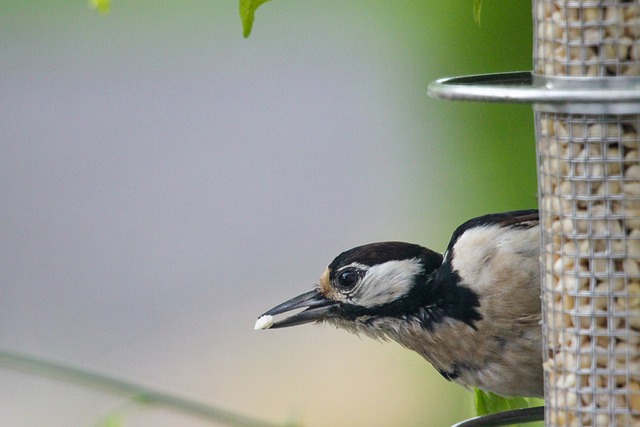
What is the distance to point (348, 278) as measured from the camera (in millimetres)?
2887

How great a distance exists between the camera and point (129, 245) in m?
9.38

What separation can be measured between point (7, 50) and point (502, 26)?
26.1 feet

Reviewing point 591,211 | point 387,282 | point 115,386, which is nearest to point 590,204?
point 591,211

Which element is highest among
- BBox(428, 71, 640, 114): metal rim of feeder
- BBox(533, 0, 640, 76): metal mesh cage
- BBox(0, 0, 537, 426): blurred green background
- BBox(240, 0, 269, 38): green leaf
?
BBox(240, 0, 269, 38): green leaf

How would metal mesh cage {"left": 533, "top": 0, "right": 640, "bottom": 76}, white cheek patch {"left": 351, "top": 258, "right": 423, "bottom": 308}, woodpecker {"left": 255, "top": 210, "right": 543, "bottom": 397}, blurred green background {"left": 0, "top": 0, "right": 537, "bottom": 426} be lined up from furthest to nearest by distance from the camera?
1. blurred green background {"left": 0, "top": 0, "right": 537, "bottom": 426}
2. white cheek patch {"left": 351, "top": 258, "right": 423, "bottom": 308}
3. woodpecker {"left": 255, "top": 210, "right": 543, "bottom": 397}
4. metal mesh cage {"left": 533, "top": 0, "right": 640, "bottom": 76}

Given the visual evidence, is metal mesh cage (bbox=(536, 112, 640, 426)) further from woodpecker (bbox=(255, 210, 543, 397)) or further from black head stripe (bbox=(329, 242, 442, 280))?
black head stripe (bbox=(329, 242, 442, 280))

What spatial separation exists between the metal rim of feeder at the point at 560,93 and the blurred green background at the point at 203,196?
13.6 ft

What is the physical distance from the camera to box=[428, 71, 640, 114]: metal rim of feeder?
1791 mm

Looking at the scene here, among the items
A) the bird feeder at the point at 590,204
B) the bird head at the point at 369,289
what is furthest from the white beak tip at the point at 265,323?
the bird feeder at the point at 590,204

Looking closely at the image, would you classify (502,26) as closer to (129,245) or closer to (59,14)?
(129,245)

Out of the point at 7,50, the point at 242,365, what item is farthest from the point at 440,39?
the point at 7,50

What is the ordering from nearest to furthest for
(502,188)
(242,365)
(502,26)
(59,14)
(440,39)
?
(502,26) < (502,188) < (440,39) < (242,365) < (59,14)

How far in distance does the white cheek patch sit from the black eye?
24 millimetres

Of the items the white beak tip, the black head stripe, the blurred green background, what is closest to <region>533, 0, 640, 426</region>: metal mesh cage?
the black head stripe
